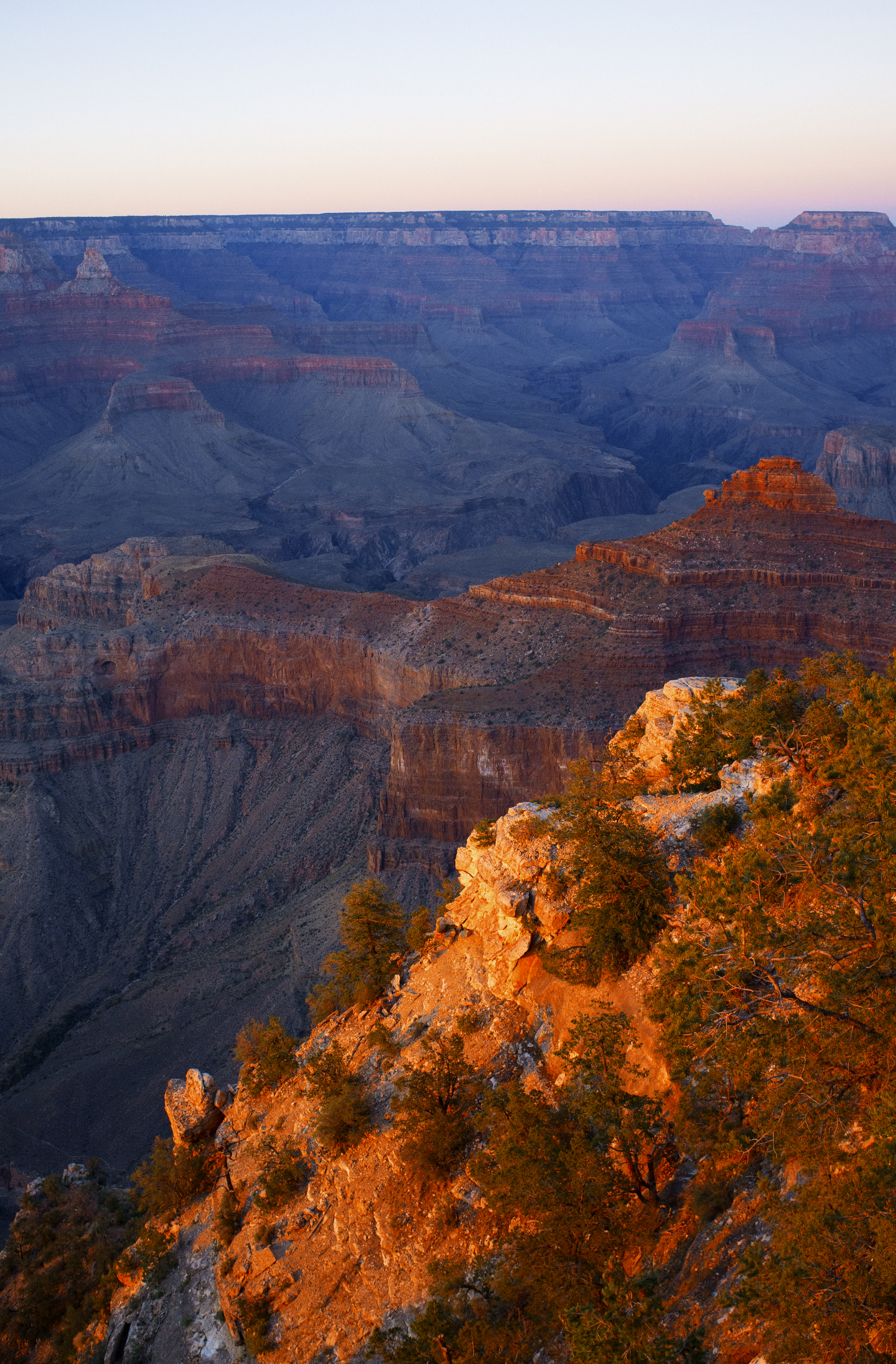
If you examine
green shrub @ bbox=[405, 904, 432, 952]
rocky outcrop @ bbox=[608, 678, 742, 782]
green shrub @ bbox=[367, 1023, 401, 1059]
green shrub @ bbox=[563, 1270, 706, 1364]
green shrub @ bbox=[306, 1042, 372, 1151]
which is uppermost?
rocky outcrop @ bbox=[608, 678, 742, 782]

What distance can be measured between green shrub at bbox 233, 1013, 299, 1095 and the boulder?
96 centimetres

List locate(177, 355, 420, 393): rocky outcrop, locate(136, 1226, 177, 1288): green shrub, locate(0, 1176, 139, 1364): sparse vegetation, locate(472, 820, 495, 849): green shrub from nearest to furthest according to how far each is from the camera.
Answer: locate(136, 1226, 177, 1288): green shrub
locate(472, 820, 495, 849): green shrub
locate(0, 1176, 139, 1364): sparse vegetation
locate(177, 355, 420, 393): rocky outcrop

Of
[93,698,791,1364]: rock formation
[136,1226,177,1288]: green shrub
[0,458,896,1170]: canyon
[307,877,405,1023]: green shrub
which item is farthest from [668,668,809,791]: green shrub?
[0,458,896,1170]: canyon

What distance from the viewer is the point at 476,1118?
18.1 meters

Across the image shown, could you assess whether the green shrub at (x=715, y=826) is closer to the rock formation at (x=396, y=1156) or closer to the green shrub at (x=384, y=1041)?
the rock formation at (x=396, y=1156)

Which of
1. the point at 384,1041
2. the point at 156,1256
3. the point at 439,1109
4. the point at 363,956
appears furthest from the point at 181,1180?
the point at 439,1109

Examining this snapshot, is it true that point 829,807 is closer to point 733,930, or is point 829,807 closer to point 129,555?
point 733,930

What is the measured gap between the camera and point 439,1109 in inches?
744

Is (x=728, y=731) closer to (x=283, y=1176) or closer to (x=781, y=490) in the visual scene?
(x=283, y=1176)

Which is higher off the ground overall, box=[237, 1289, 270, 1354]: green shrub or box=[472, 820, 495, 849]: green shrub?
box=[472, 820, 495, 849]: green shrub

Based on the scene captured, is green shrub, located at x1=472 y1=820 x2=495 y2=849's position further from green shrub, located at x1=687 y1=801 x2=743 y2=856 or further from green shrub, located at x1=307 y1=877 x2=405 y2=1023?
green shrub, located at x1=687 y1=801 x2=743 y2=856

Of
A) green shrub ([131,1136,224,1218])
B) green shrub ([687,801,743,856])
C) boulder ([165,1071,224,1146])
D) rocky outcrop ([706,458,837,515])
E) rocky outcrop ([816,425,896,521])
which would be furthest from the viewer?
rocky outcrop ([816,425,896,521])

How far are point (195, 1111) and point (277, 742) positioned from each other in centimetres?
4419

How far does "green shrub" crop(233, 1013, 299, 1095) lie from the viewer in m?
24.2
